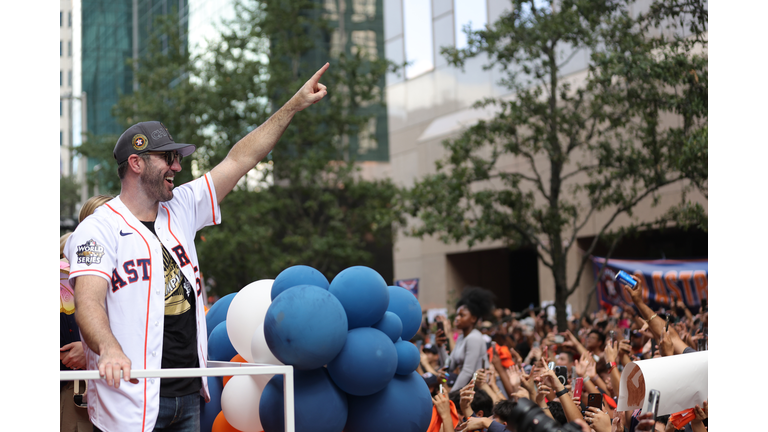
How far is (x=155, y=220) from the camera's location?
3039mm

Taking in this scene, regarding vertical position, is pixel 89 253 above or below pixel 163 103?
below

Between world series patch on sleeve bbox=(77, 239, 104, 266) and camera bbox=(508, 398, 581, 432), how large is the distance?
1.69 meters

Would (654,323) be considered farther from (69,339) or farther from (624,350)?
(69,339)

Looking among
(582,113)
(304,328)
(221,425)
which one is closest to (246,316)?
(221,425)

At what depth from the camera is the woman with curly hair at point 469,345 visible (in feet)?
23.3

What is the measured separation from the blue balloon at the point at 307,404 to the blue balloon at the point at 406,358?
39cm

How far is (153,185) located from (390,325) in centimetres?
130

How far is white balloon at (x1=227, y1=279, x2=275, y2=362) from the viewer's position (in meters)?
3.61

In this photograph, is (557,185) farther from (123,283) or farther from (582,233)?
(123,283)

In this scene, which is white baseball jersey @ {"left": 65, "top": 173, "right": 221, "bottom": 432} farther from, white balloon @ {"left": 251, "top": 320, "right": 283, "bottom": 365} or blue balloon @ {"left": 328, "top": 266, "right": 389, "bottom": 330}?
blue balloon @ {"left": 328, "top": 266, "right": 389, "bottom": 330}

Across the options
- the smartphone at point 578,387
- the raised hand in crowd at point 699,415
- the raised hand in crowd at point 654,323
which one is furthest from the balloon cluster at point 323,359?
the smartphone at point 578,387

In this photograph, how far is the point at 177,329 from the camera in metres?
2.93

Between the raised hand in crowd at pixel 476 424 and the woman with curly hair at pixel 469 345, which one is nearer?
the raised hand in crowd at pixel 476 424

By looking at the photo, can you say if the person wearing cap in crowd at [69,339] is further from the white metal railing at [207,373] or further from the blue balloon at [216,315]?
the white metal railing at [207,373]
